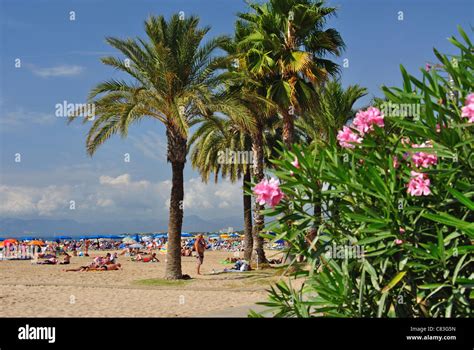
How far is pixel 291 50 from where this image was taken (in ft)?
65.8

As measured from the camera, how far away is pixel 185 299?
45.5 ft

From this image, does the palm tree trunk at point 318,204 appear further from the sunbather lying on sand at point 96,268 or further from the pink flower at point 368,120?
the sunbather lying on sand at point 96,268

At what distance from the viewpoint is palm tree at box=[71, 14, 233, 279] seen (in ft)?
58.9

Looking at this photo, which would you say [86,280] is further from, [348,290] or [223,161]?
[348,290]

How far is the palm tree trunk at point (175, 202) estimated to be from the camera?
61.5ft

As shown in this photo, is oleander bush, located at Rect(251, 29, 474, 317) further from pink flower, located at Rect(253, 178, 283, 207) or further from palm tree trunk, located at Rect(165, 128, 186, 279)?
palm tree trunk, located at Rect(165, 128, 186, 279)

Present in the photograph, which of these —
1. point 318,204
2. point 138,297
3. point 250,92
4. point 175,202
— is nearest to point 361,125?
point 318,204

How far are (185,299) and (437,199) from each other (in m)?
10.7

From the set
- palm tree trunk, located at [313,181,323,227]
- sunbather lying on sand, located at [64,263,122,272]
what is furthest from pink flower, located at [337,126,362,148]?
sunbather lying on sand, located at [64,263,122,272]

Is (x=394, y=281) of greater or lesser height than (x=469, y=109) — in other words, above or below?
below

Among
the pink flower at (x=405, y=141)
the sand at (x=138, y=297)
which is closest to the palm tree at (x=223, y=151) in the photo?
the sand at (x=138, y=297)

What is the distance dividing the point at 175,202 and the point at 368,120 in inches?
579

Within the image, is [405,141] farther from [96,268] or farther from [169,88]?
[96,268]
